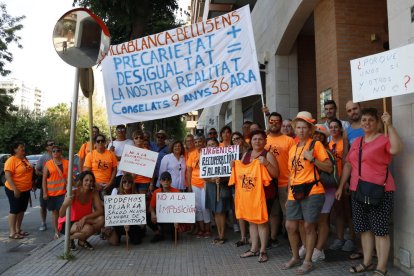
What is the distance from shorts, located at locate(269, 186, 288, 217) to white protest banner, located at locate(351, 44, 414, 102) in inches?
69.3

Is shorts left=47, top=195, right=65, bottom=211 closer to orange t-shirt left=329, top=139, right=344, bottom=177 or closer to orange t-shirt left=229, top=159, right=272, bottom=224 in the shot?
orange t-shirt left=229, top=159, right=272, bottom=224

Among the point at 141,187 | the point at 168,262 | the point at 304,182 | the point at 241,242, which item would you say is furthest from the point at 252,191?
the point at 141,187

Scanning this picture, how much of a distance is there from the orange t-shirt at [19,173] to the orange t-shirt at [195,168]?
324 centimetres

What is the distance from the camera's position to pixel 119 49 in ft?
22.7

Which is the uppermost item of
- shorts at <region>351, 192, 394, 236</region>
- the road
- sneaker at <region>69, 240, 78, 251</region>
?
shorts at <region>351, 192, 394, 236</region>

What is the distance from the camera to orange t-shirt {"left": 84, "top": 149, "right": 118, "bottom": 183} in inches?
269

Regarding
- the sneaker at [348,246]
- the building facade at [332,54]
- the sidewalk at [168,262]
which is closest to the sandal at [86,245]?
the sidewalk at [168,262]

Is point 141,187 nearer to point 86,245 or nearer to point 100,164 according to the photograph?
point 100,164

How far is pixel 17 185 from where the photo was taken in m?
7.44

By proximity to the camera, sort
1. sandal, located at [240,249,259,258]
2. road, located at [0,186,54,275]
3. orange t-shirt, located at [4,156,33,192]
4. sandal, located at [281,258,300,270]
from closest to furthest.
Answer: sandal, located at [281,258,300,270], sandal, located at [240,249,259,258], road, located at [0,186,54,275], orange t-shirt, located at [4,156,33,192]

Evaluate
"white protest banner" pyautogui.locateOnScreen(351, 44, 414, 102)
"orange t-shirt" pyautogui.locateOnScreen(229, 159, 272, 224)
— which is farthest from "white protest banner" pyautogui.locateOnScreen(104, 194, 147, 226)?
"white protest banner" pyautogui.locateOnScreen(351, 44, 414, 102)

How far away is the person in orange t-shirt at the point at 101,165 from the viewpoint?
6.82 metres

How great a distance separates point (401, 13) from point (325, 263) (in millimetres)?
3225

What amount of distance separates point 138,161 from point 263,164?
99.1 inches
